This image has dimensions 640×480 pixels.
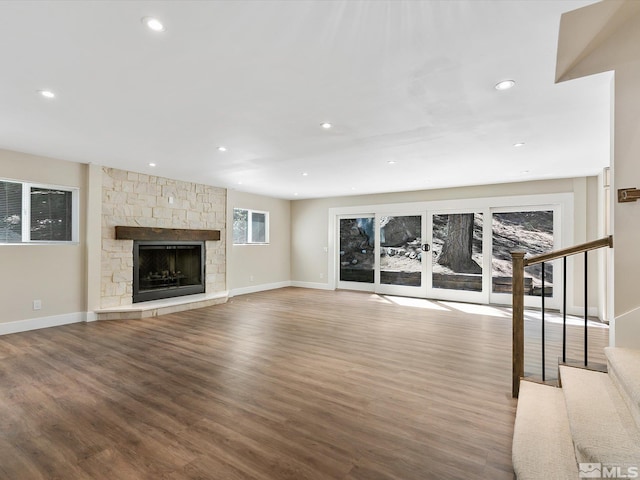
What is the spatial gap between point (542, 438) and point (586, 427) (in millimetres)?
312

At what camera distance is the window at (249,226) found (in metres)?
7.92

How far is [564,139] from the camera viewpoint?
3.76 meters

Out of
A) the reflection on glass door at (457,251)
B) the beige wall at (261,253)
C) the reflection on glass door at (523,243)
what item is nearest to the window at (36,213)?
the beige wall at (261,253)

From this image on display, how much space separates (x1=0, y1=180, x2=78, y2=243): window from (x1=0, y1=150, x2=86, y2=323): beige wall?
12 centimetres

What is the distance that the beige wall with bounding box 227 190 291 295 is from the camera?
7617 millimetres

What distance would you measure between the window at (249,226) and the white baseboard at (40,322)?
3.43m

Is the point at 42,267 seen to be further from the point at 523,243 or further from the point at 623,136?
the point at 523,243

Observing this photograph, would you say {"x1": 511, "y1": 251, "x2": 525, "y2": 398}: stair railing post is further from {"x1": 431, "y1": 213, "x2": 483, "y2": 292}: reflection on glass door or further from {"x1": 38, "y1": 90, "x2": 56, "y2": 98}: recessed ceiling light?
{"x1": 431, "y1": 213, "x2": 483, "y2": 292}: reflection on glass door

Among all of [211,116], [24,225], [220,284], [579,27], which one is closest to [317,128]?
[211,116]

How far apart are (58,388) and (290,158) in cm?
364

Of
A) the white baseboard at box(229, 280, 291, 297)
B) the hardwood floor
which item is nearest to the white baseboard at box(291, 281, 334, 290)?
the white baseboard at box(229, 280, 291, 297)

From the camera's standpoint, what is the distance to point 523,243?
6312 millimetres

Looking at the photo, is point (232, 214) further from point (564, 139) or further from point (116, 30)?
point (564, 139)

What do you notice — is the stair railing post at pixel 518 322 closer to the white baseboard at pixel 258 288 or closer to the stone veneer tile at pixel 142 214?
the stone veneer tile at pixel 142 214
